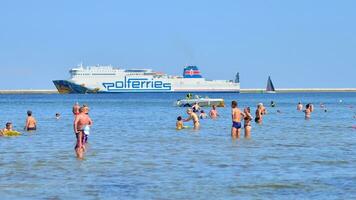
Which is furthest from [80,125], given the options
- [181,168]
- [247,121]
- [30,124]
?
[30,124]

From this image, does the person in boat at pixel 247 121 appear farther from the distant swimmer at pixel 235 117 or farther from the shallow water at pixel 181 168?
the shallow water at pixel 181 168

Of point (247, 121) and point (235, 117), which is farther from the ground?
point (235, 117)

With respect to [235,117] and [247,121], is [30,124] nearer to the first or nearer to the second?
[247,121]

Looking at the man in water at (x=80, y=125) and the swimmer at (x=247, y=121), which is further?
the swimmer at (x=247, y=121)

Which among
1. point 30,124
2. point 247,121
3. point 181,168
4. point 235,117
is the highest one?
point 235,117

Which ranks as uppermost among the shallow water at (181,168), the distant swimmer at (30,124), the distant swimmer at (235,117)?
the distant swimmer at (235,117)

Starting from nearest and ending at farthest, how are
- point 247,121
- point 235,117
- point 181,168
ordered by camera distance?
point 181,168 < point 235,117 < point 247,121

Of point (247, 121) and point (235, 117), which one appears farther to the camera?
point (247, 121)

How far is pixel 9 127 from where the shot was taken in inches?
1364

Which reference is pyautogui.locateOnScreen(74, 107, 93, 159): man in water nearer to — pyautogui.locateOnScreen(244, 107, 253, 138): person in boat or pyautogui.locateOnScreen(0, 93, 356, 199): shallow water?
pyautogui.locateOnScreen(0, 93, 356, 199): shallow water

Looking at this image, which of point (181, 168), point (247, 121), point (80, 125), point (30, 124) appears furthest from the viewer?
point (30, 124)

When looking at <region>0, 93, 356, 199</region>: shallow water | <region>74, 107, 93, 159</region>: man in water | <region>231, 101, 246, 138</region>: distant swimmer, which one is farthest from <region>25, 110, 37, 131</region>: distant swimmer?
<region>74, 107, 93, 159</region>: man in water

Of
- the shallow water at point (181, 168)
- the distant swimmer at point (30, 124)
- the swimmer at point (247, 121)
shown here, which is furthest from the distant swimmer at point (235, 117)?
the distant swimmer at point (30, 124)

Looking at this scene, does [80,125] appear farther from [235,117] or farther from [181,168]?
[235,117]
